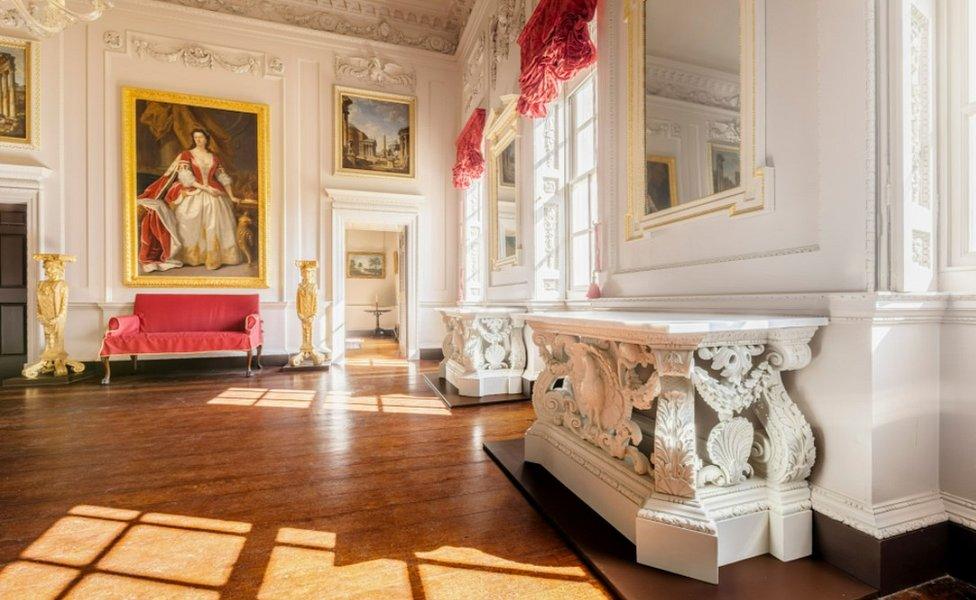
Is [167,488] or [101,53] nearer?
[167,488]

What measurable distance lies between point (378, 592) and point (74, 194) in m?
7.01

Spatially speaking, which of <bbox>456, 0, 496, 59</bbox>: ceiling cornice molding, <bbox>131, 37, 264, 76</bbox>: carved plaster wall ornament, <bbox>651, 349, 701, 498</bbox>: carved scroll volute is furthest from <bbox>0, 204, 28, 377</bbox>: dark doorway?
<bbox>651, 349, 701, 498</bbox>: carved scroll volute

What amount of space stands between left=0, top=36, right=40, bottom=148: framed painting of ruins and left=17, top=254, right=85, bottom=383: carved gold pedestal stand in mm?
1635

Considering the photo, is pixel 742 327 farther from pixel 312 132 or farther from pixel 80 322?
pixel 80 322

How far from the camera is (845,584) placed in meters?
1.43

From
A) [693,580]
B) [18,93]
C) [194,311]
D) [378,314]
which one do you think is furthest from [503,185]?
[378,314]

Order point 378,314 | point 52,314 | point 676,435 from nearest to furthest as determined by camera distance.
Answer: point 676,435 < point 52,314 < point 378,314

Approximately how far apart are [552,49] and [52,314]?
639cm

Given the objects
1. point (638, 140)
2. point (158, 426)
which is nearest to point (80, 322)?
point (158, 426)

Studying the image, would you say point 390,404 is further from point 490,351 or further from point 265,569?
point 265,569

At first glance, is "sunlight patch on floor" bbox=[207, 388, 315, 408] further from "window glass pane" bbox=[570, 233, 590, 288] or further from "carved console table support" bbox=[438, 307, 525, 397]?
A: "window glass pane" bbox=[570, 233, 590, 288]

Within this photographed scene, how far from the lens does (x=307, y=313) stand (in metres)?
6.16

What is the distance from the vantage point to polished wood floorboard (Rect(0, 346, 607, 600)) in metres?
1.49

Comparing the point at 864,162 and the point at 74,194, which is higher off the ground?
the point at 74,194
